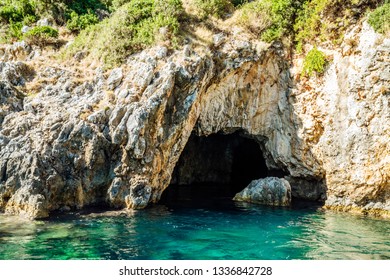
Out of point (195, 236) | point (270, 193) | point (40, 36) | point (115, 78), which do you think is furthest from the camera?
point (40, 36)

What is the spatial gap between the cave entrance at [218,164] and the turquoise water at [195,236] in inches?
404

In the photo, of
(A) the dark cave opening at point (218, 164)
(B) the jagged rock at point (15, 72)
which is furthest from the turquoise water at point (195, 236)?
(A) the dark cave opening at point (218, 164)

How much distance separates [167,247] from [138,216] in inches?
181

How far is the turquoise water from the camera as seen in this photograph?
13.4 metres

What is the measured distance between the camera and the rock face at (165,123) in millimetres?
18422

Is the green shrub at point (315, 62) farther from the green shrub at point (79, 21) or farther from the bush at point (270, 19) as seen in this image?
the green shrub at point (79, 21)

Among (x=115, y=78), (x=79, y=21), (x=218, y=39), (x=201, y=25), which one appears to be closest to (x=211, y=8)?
(x=201, y=25)

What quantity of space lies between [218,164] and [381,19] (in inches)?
697

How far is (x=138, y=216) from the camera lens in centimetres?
1828

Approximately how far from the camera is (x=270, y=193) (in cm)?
2294

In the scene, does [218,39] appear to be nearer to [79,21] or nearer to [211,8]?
[211,8]

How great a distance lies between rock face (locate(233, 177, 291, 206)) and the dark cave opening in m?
4.94

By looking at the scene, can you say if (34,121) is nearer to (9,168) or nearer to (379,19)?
(9,168)

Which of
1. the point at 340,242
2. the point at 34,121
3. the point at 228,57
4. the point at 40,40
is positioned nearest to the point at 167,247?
the point at 340,242
